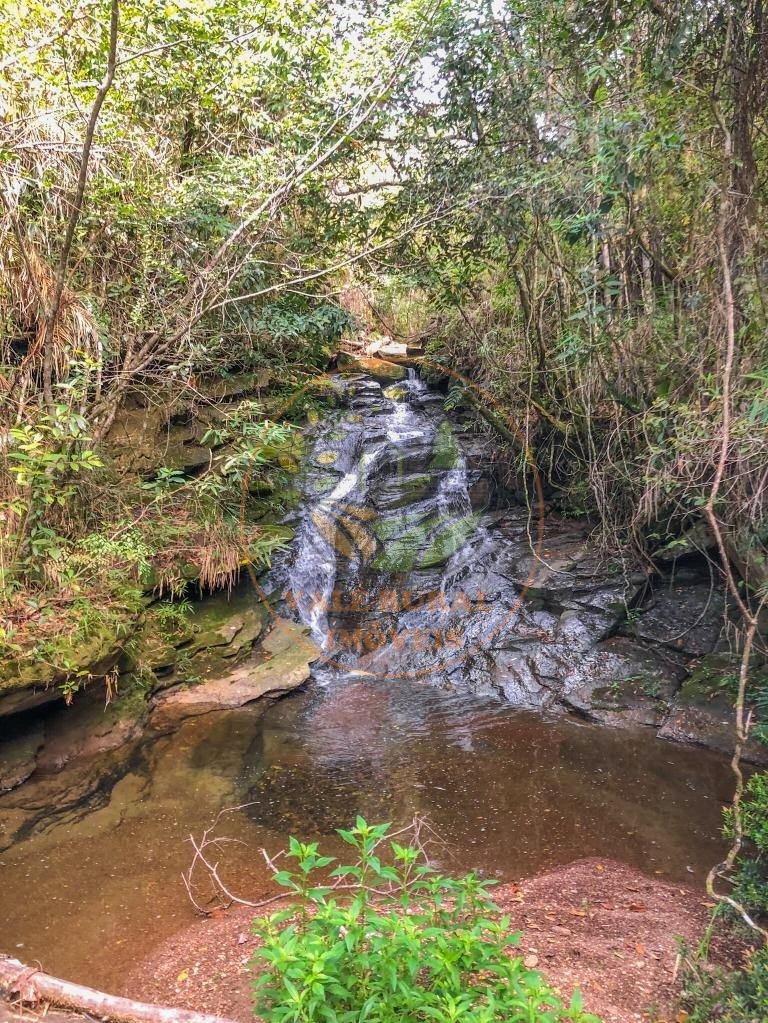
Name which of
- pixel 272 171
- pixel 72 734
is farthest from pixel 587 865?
Answer: pixel 272 171

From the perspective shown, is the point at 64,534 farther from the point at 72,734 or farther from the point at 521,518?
the point at 521,518

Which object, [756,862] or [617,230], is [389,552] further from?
[756,862]

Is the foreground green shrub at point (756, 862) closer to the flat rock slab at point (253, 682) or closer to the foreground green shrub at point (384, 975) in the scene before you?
the foreground green shrub at point (384, 975)

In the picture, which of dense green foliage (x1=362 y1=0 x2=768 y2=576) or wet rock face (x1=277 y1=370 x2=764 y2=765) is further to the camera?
wet rock face (x1=277 y1=370 x2=764 y2=765)

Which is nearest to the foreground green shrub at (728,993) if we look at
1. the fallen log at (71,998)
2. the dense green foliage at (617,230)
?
the fallen log at (71,998)

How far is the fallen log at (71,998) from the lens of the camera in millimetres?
2201

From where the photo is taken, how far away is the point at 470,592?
7.15 m

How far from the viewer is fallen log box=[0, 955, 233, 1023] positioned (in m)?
2.20

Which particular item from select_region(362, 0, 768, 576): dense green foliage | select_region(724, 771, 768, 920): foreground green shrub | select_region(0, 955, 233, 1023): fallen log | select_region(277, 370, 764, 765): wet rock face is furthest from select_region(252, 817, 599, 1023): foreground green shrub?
select_region(277, 370, 764, 765): wet rock face

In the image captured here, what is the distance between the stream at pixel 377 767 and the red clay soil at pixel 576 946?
18 cm

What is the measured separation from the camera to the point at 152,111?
208 inches

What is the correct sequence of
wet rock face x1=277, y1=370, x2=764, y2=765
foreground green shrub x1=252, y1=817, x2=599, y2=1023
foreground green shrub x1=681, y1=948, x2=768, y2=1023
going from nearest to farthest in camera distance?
foreground green shrub x1=252, y1=817, x2=599, y2=1023 → foreground green shrub x1=681, y1=948, x2=768, y2=1023 → wet rock face x1=277, y1=370, x2=764, y2=765

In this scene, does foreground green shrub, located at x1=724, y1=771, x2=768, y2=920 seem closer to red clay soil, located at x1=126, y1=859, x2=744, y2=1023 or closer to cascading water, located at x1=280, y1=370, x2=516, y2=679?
red clay soil, located at x1=126, y1=859, x2=744, y2=1023

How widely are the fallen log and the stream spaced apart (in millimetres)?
638
